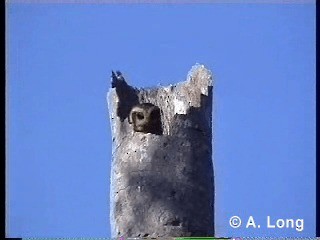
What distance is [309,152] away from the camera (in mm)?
2391

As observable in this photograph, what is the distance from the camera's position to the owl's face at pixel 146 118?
7.77 feet

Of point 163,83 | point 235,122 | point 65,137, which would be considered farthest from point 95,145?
point 235,122

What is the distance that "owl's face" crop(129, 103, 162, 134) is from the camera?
2.37 metres

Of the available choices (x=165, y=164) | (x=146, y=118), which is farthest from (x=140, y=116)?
(x=165, y=164)

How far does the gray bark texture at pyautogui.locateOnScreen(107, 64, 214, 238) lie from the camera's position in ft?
7.79

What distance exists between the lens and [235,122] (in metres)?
2.40

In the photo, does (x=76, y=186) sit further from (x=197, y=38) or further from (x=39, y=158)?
(x=197, y=38)

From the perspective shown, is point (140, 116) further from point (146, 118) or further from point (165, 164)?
point (165, 164)

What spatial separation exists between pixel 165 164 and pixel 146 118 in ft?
0.47

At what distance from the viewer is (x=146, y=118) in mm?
2371

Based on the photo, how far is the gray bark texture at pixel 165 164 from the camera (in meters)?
2.37
